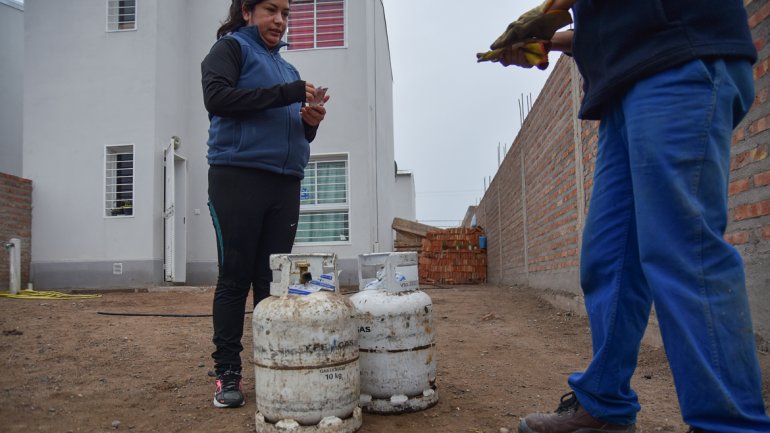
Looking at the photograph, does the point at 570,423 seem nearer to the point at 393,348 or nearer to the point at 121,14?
the point at 393,348

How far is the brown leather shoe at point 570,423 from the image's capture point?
1608mm

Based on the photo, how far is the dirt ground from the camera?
83.7 inches

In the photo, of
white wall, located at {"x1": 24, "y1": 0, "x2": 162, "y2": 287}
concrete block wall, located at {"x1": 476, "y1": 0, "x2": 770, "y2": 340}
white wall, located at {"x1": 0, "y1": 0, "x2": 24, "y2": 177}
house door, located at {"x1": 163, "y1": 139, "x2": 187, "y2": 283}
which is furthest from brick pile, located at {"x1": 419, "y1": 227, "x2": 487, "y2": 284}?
white wall, located at {"x1": 0, "y1": 0, "x2": 24, "y2": 177}

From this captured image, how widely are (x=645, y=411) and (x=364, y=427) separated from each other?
1.17m

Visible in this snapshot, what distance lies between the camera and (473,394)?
2.49 meters

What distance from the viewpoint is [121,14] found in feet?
30.7

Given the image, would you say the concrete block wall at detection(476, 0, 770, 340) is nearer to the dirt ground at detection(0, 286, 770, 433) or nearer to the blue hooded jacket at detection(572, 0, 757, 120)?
the dirt ground at detection(0, 286, 770, 433)

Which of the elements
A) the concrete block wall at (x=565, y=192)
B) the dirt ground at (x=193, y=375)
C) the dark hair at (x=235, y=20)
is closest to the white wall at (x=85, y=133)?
the dirt ground at (x=193, y=375)

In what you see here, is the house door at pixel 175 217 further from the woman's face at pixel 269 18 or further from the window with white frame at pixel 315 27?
the woman's face at pixel 269 18

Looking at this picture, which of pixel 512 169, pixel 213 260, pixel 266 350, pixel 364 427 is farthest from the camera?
pixel 213 260

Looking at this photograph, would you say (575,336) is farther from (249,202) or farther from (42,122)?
(42,122)

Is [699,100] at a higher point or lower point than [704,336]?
higher

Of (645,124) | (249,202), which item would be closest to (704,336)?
(645,124)

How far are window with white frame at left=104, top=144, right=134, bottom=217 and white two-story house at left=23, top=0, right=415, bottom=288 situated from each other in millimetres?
20
